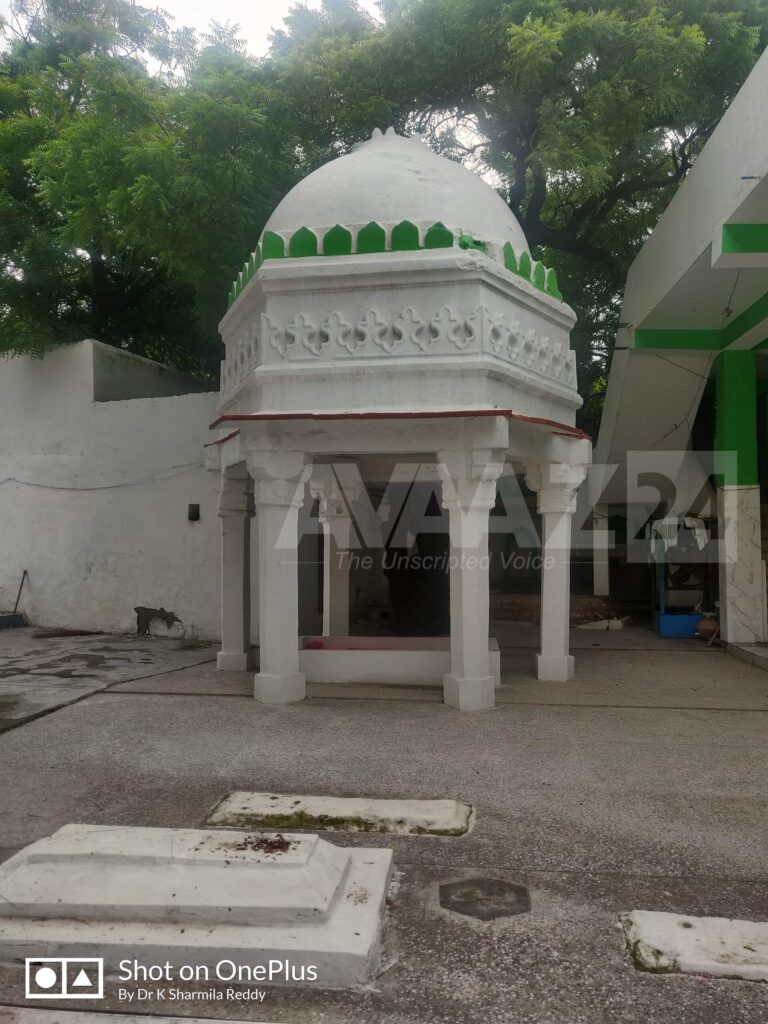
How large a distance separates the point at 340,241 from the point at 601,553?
800 centimetres

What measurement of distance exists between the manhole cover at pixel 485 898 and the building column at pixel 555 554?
14.2ft

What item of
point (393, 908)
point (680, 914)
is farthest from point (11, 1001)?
point (680, 914)

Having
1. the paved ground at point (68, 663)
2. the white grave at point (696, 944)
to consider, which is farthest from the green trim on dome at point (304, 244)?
the white grave at point (696, 944)

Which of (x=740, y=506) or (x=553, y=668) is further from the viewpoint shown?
(x=740, y=506)

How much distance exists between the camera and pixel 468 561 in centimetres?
640

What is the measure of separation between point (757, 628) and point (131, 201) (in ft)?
31.0

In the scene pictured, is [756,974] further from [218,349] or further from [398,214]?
[218,349]

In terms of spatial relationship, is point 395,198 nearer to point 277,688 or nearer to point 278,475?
point 278,475

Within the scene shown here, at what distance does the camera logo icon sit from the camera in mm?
2570

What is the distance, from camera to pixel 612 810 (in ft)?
13.9

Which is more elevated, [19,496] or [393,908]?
[19,496]

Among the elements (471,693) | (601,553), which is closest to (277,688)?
(471,693)

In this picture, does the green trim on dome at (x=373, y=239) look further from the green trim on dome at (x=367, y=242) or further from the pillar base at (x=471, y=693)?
the pillar base at (x=471, y=693)

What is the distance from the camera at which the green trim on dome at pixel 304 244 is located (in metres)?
6.50
